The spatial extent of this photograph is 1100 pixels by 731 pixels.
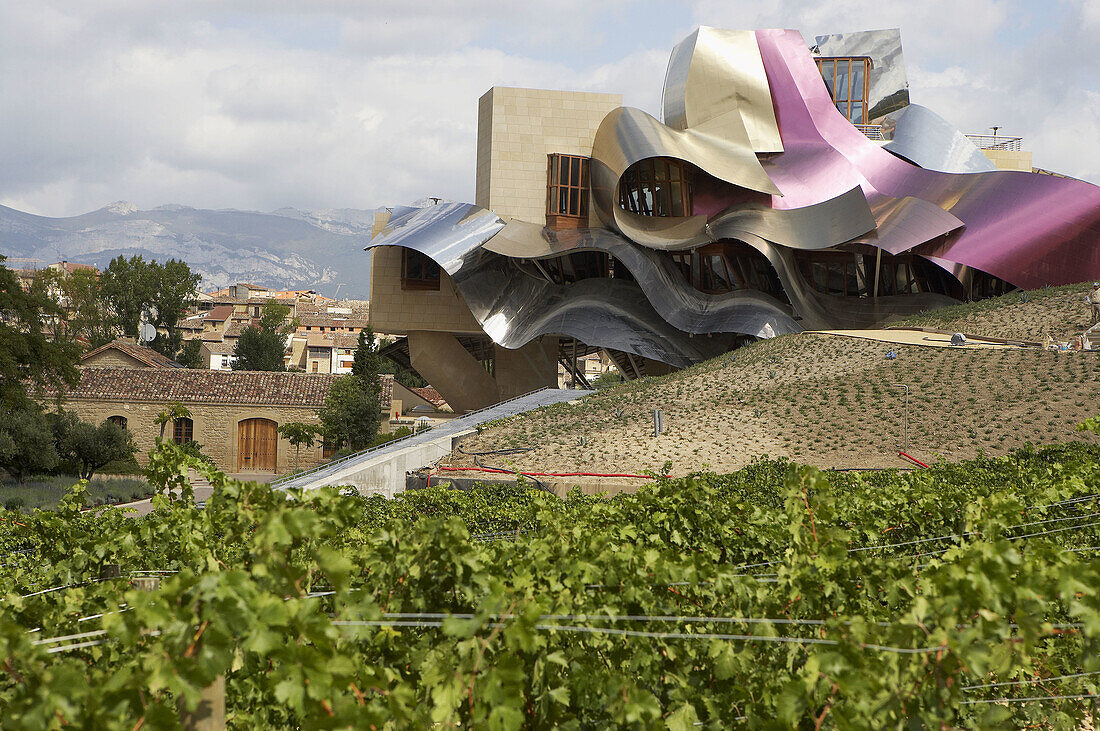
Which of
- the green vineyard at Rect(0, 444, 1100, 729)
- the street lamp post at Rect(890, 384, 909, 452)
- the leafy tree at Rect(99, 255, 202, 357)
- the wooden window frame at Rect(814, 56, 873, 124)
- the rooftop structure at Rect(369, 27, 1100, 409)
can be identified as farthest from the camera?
the leafy tree at Rect(99, 255, 202, 357)

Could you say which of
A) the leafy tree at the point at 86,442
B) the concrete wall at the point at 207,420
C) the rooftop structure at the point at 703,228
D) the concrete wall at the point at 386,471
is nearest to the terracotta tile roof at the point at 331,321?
the concrete wall at the point at 207,420

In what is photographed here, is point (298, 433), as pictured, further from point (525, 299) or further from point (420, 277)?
point (525, 299)

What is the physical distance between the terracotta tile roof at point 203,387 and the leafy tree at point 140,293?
94.3 feet

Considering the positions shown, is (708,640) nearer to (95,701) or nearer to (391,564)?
(391,564)

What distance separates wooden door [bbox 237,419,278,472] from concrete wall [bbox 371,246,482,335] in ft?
19.0

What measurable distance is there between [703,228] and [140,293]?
150 feet

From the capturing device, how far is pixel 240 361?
6375cm

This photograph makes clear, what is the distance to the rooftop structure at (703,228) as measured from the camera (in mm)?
30562

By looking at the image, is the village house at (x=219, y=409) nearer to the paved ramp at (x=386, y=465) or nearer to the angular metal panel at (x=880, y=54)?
the paved ramp at (x=386, y=465)

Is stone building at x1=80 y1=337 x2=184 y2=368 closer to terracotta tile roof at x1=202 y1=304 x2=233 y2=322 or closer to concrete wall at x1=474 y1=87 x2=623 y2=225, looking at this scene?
concrete wall at x1=474 y1=87 x2=623 y2=225

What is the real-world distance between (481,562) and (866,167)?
34113mm

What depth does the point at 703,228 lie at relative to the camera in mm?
32719

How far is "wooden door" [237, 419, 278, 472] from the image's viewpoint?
3525 cm

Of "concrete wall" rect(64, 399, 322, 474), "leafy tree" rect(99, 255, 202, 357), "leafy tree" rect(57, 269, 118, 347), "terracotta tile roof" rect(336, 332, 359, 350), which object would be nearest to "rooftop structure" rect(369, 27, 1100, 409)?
"concrete wall" rect(64, 399, 322, 474)
